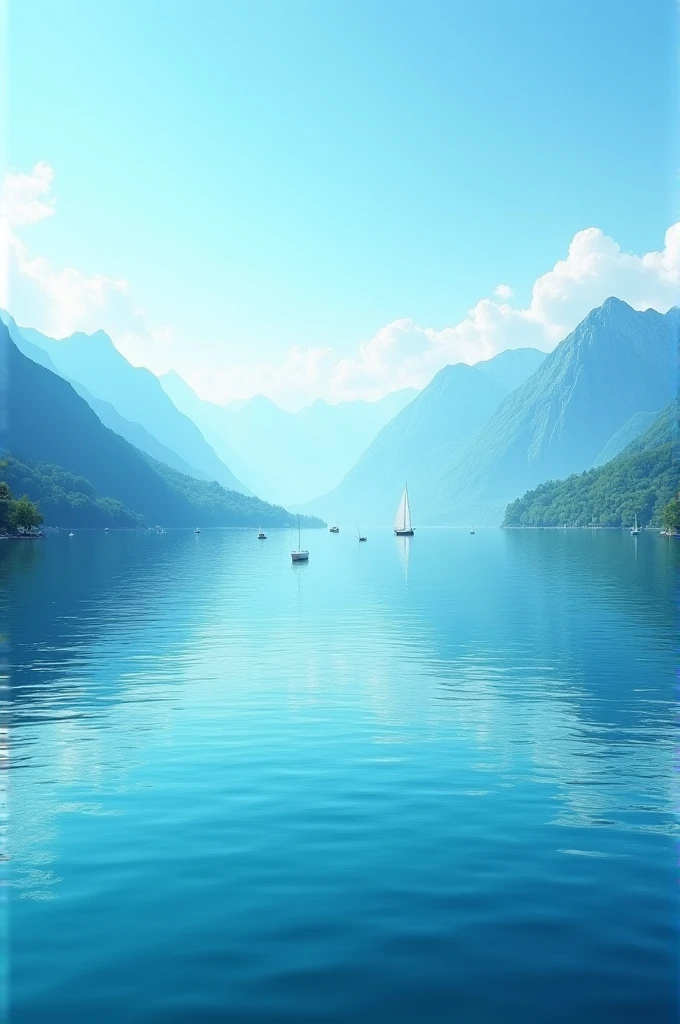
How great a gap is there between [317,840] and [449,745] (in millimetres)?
11562

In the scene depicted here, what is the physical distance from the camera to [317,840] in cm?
2178

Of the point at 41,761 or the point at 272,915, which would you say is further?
the point at 41,761

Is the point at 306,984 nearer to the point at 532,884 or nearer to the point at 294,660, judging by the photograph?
the point at 532,884

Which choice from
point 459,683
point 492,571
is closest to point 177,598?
point 459,683

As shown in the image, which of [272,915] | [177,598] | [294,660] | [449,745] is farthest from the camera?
[177,598]

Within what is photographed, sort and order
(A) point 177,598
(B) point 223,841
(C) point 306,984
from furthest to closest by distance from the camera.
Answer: (A) point 177,598 < (B) point 223,841 < (C) point 306,984

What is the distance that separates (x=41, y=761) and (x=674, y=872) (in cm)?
2037

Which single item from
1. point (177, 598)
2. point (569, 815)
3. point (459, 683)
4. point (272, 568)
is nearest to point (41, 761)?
point (569, 815)

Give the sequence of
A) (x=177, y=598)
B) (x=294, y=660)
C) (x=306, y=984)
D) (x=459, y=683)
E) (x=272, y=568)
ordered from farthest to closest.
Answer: (x=272, y=568)
(x=177, y=598)
(x=294, y=660)
(x=459, y=683)
(x=306, y=984)

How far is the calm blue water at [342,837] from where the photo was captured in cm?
1473

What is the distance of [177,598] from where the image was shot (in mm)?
95875

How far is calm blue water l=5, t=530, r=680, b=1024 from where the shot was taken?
14727 millimetres

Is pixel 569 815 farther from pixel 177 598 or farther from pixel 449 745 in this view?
pixel 177 598

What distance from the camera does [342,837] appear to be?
866 inches
